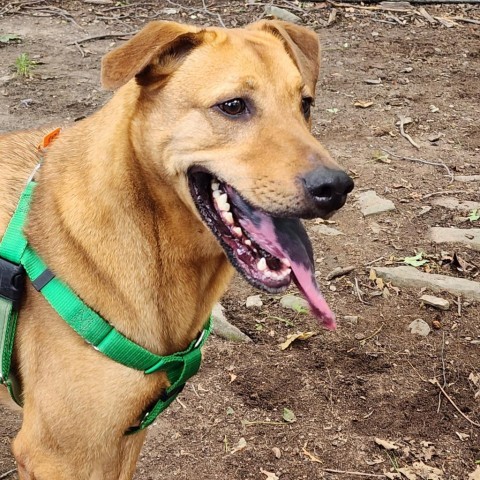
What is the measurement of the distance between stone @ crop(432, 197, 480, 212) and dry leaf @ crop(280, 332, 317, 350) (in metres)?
1.80

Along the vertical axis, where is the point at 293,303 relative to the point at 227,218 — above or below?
below

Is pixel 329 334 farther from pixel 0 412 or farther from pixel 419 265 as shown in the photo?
pixel 0 412

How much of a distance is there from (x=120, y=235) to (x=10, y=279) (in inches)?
16.0

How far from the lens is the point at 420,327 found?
4.30m

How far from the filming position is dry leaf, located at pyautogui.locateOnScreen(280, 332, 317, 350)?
4168 mm

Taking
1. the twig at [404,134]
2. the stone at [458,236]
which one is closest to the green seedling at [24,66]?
the twig at [404,134]

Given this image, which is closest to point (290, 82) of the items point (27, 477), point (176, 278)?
point (176, 278)

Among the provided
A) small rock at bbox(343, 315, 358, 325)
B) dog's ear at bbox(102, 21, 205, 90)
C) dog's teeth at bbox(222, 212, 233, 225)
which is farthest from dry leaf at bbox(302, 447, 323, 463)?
dog's ear at bbox(102, 21, 205, 90)

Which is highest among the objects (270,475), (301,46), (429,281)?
(301,46)

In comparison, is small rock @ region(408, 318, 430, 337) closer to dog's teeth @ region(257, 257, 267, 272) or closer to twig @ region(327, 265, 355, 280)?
twig @ region(327, 265, 355, 280)

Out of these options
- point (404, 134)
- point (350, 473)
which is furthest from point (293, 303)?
point (404, 134)

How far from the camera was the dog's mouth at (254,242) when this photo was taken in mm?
2525

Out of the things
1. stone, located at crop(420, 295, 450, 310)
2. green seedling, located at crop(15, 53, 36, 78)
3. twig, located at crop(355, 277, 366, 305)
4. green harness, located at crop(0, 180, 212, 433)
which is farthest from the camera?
green seedling, located at crop(15, 53, 36, 78)

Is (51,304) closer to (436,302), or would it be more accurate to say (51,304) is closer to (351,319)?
(351,319)
